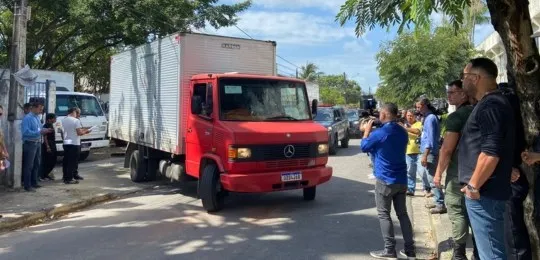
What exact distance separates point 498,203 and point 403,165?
196 cm

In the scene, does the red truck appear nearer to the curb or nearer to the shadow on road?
the shadow on road

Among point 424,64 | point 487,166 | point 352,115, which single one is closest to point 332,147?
point 424,64

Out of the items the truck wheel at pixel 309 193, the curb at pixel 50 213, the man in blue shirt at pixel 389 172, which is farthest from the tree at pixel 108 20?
the man in blue shirt at pixel 389 172

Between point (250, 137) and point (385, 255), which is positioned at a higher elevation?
point (250, 137)

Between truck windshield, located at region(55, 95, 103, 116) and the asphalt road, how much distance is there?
650cm

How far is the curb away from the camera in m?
7.47

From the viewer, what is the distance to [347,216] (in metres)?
7.82

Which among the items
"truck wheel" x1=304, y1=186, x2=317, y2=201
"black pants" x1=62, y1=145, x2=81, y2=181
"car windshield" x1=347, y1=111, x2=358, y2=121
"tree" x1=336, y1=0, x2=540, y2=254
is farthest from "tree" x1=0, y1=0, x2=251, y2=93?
"tree" x1=336, y1=0, x2=540, y2=254

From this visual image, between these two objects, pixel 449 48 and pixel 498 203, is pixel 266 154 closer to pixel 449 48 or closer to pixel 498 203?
pixel 498 203

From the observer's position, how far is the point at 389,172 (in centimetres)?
536

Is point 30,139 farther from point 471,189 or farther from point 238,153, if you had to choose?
point 471,189

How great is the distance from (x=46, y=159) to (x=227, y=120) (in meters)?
5.56

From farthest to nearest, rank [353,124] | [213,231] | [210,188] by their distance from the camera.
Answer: [353,124] → [210,188] → [213,231]


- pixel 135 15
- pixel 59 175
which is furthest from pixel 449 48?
pixel 59 175
